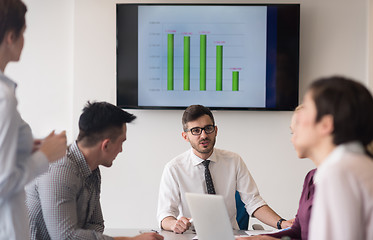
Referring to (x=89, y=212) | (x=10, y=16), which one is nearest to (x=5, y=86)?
(x=10, y=16)

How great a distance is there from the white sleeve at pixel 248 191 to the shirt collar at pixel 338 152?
2.12 m

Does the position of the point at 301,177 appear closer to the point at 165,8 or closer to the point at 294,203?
the point at 294,203

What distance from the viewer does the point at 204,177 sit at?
3.57m

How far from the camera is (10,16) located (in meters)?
1.87

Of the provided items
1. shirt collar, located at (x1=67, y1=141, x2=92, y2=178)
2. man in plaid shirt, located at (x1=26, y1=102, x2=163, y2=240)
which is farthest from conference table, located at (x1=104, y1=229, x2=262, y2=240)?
shirt collar, located at (x1=67, y1=141, x2=92, y2=178)

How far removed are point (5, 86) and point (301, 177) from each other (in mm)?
3305

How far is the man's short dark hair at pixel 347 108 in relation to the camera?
140 cm

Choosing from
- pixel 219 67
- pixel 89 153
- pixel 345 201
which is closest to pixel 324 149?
pixel 345 201

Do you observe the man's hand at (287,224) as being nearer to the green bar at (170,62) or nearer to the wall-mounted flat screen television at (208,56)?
Result: the wall-mounted flat screen television at (208,56)

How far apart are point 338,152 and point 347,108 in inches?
4.9

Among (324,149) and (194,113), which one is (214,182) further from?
(324,149)

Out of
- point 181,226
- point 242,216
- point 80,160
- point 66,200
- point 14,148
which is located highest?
point 14,148

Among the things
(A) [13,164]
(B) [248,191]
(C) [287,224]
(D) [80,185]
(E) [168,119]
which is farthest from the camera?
(E) [168,119]

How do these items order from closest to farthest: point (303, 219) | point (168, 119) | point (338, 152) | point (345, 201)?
1. point (345, 201)
2. point (338, 152)
3. point (303, 219)
4. point (168, 119)
